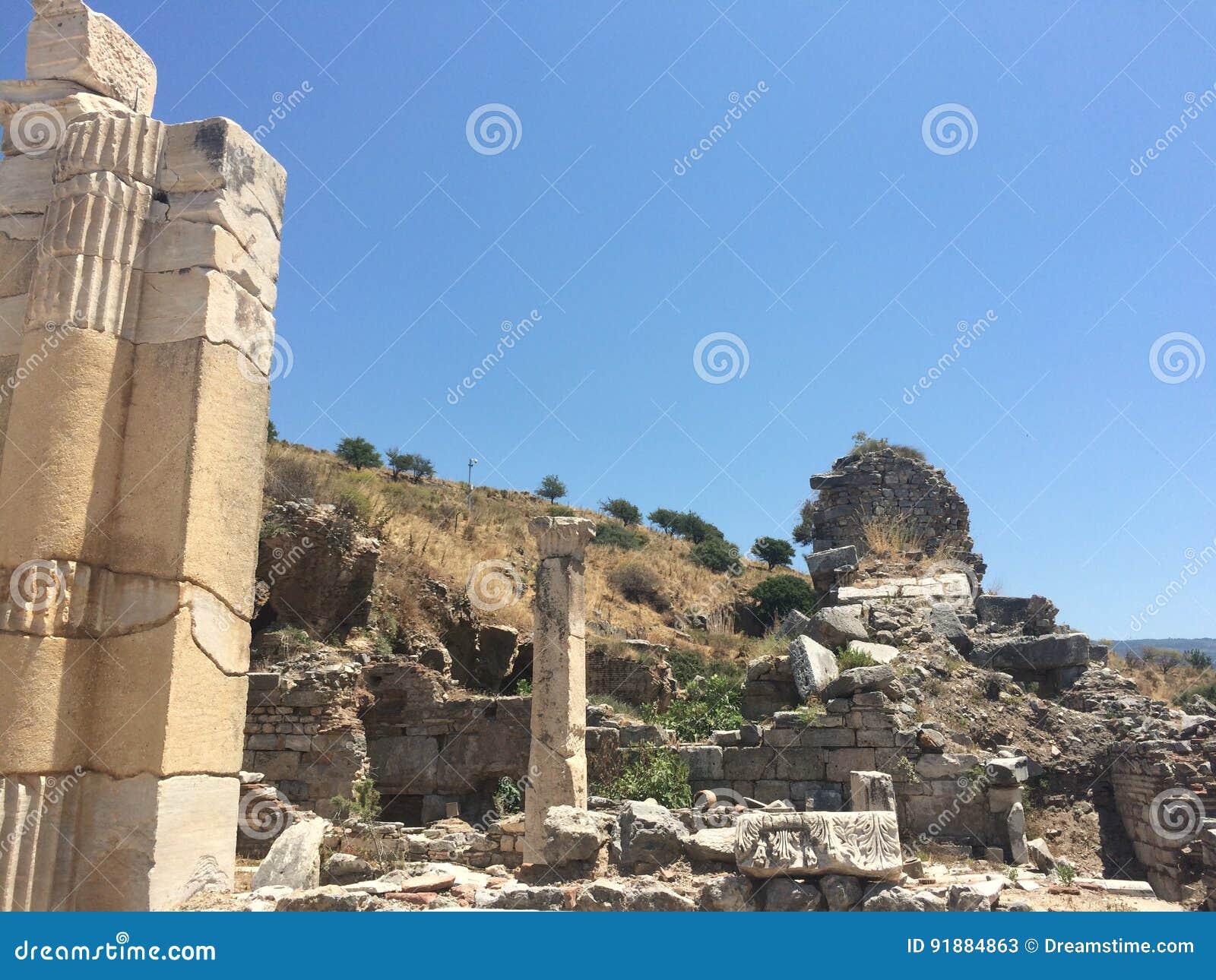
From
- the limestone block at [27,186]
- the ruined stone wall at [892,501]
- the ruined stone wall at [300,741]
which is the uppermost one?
the ruined stone wall at [892,501]

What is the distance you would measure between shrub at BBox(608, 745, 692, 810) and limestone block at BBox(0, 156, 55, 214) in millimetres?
9740

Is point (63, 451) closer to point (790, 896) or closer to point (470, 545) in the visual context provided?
point (790, 896)

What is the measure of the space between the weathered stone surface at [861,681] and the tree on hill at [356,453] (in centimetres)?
3002

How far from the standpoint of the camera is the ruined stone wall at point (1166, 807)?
33.3 feet

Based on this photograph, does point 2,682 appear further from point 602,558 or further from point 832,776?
point 602,558

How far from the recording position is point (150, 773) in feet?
13.2

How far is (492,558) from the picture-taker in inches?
1001

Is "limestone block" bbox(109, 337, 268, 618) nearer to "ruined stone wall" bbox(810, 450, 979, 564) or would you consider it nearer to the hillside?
the hillside

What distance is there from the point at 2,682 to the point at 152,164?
255cm

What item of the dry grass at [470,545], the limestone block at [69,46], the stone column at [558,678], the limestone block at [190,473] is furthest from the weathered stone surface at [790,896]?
the dry grass at [470,545]

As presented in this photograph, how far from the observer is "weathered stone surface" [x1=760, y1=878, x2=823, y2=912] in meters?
6.34

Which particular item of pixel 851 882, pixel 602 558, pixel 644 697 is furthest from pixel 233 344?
pixel 602 558

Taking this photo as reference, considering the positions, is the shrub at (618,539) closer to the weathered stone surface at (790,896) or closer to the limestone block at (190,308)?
the weathered stone surface at (790,896)

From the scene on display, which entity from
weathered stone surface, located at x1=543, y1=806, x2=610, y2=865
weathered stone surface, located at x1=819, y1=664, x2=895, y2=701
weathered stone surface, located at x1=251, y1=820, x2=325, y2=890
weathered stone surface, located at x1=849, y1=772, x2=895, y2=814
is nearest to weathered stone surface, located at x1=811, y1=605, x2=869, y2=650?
weathered stone surface, located at x1=819, y1=664, x2=895, y2=701
